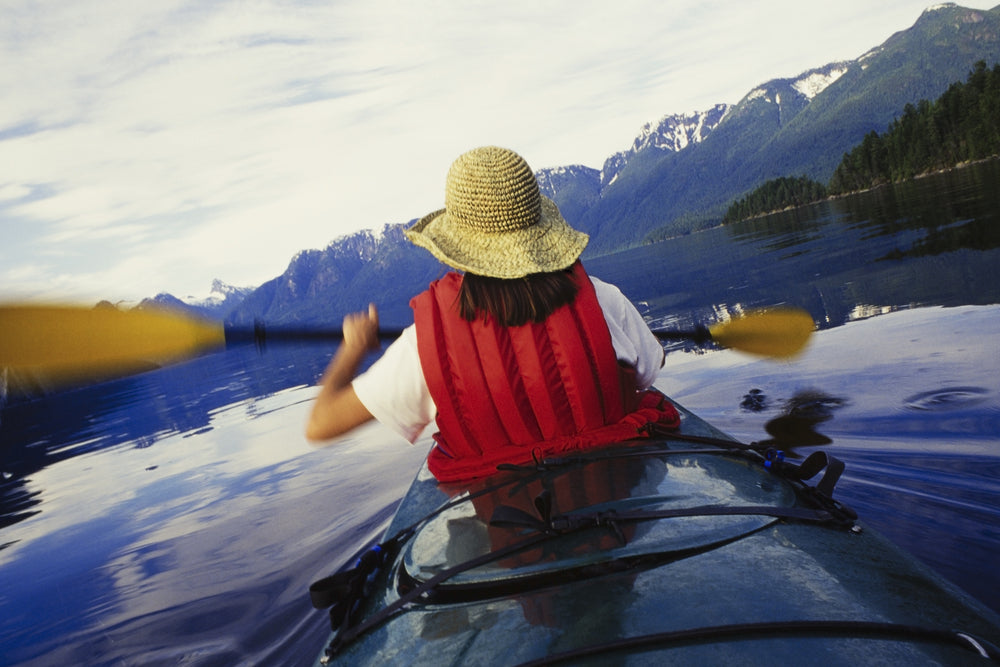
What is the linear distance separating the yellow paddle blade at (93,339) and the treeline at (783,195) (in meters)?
111

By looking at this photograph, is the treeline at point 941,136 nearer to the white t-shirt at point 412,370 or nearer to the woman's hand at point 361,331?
the white t-shirt at point 412,370

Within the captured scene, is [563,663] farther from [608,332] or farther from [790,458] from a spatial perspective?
[790,458]

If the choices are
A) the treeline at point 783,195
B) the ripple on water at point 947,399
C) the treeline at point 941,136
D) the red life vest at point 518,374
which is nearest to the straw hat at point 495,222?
the red life vest at point 518,374

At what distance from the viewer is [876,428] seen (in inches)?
233

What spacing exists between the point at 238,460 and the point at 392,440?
129 inches

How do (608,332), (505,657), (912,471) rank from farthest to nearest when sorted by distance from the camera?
(912,471), (608,332), (505,657)

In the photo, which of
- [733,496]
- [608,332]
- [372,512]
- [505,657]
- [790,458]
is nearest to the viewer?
[505,657]

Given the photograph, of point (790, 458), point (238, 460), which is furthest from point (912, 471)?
point (238, 460)

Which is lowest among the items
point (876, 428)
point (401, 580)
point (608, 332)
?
point (876, 428)

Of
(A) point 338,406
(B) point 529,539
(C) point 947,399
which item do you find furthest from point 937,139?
(B) point 529,539

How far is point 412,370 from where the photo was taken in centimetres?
296

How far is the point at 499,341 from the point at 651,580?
1.28 meters

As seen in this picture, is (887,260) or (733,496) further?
(887,260)

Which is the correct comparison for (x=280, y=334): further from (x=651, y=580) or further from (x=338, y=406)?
(x=651, y=580)
